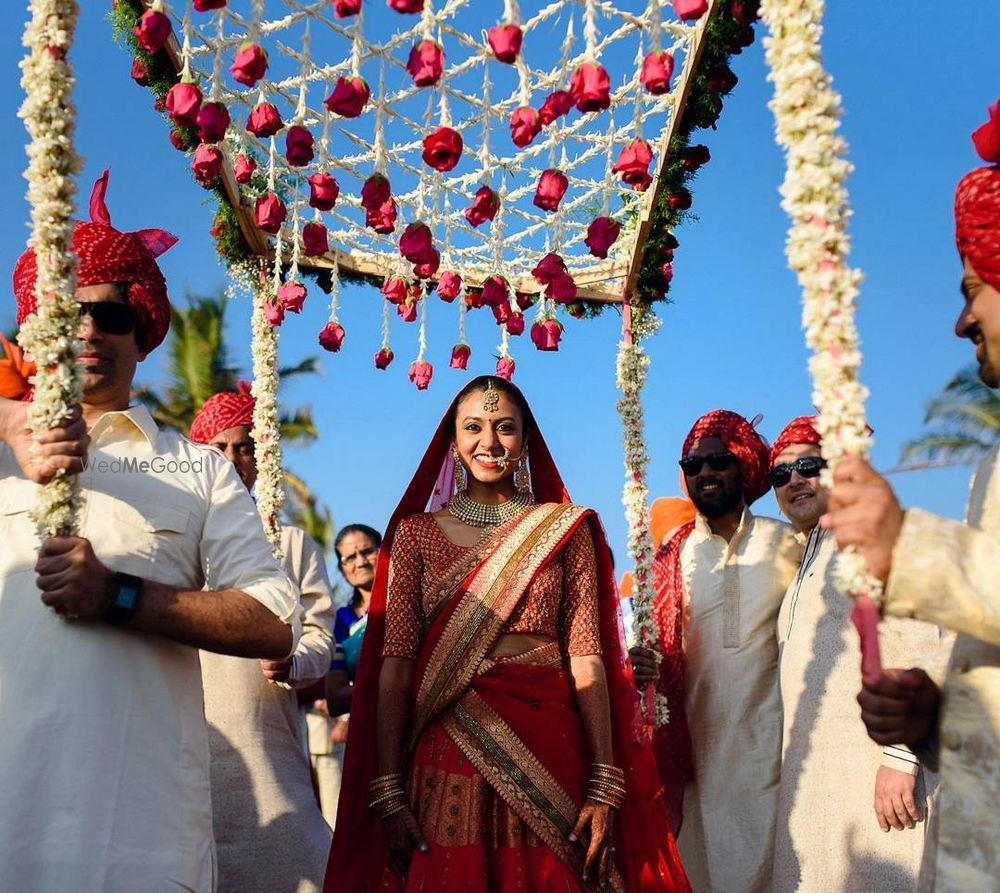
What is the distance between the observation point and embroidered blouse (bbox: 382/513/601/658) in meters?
4.26

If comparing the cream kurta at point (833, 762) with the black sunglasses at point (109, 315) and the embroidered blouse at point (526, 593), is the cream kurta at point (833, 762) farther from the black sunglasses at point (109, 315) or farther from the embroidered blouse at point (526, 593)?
the black sunglasses at point (109, 315)

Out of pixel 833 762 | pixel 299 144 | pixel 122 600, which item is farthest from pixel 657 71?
pixel 833 762

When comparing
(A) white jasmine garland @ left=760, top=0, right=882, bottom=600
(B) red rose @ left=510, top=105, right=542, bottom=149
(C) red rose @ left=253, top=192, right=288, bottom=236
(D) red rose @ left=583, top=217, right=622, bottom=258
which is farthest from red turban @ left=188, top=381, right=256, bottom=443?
(A) white jasmine garland @ left=760, top=0, right=882, bottom=600

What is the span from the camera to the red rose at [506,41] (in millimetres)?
3518

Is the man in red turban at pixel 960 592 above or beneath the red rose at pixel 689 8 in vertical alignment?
beneath

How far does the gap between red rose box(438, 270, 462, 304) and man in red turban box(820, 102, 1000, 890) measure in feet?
10.5

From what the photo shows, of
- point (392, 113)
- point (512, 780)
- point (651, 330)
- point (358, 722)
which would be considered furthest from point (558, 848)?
point (651, 330)

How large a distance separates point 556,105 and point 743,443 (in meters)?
2.63

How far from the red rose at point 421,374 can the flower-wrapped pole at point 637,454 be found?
1.06 meters

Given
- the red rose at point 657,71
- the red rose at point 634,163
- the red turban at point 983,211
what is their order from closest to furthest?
the red turban at point 983,211 → the red rose at point 657,71 → the red rose at point 634,163

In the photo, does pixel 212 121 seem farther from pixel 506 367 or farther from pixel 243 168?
pixel 506 367

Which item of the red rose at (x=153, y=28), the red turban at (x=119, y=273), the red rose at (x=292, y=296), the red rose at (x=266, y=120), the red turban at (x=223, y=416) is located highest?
the red rose at (x=153, y=28)

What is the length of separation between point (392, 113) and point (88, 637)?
8.73 ft

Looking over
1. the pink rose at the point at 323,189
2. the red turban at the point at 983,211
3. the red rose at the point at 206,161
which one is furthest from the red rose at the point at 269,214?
the red turban at the point at 983,211
